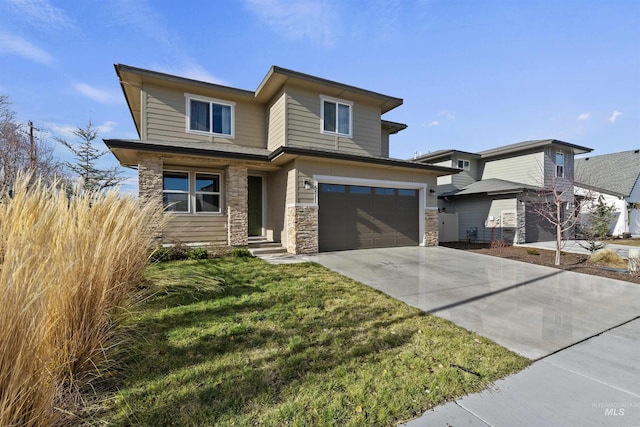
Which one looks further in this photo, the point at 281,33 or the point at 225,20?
the point at 281,33

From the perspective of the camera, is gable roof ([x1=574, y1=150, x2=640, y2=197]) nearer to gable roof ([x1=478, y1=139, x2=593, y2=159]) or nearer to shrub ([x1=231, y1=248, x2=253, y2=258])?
gable roof ([x1=478, y1=139, x2=593, y2=159])

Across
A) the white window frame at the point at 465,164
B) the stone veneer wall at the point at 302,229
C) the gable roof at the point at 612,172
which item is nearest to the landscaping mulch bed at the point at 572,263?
the stone veneer wall at the point at 302,229

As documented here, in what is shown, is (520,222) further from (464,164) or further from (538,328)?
(538,328)

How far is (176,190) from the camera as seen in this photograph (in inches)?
384

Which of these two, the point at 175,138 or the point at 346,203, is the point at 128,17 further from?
the point at 346,203

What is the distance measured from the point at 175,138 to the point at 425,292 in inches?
395

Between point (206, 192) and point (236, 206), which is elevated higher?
point (206, 192)

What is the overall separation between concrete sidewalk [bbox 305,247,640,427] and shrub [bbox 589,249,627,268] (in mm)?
2544

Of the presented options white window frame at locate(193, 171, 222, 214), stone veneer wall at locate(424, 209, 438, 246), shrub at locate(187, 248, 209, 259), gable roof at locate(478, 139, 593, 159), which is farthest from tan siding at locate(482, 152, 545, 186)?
shrub at locate(187, 248, 209, 259)

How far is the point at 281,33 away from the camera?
915 centimetres

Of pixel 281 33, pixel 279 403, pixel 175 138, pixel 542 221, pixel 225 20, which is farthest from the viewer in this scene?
pixel 542 221

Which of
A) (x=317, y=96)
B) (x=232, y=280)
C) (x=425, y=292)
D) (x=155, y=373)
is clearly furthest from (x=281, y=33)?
(x=155, y=373)

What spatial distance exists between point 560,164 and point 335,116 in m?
16.5
